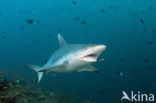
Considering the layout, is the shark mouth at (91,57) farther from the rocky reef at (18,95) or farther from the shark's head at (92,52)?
the rocky reef at (18,95)

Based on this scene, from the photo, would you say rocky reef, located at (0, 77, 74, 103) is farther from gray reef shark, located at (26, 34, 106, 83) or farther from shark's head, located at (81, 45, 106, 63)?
shark's head, located at (81, 45, 106, 63)

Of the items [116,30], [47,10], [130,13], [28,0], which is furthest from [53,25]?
[130,13]

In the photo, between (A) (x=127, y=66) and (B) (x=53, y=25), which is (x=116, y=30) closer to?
(A) (x=127, y=66)

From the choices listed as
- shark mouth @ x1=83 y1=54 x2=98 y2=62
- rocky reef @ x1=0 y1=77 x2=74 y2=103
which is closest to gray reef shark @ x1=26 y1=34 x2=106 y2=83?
shark mouth @ x1=83 y1=54 x2=98 y2=62

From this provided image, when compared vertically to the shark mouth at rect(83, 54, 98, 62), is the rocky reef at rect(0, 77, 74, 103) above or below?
below

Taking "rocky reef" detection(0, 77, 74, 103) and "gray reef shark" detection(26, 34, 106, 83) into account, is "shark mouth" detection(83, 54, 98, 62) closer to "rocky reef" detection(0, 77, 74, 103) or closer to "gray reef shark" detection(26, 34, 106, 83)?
"gray reef shark" detection(26, 34, 106, 83)

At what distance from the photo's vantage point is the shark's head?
13.1 feet

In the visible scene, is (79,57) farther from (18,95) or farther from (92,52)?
(18,95)

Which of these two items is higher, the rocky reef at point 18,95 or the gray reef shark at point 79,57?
the gray reef shark at point 79,57

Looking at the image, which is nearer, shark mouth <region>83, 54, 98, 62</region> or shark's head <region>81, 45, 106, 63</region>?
shark's head <region>81, 45, 106, 63</region>

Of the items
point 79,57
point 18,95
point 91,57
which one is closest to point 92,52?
point 91,57

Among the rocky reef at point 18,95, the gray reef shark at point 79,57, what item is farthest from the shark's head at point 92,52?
the rocky reef at point 18,95

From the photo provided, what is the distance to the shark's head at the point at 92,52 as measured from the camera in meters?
3.98

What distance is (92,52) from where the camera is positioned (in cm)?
407
